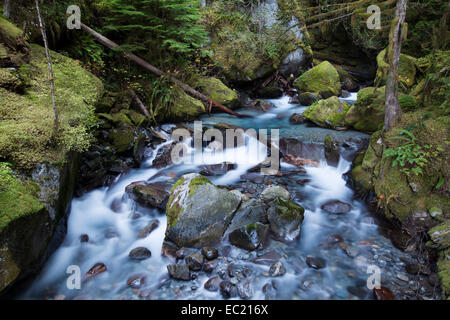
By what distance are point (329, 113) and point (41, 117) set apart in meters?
7.78

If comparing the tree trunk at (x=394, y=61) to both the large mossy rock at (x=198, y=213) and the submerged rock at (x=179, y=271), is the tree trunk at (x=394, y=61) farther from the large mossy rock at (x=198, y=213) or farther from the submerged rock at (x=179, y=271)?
the submerged rock at (x=179, y=271)

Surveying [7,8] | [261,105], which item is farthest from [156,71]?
[261,105]

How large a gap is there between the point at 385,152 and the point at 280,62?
350 inches

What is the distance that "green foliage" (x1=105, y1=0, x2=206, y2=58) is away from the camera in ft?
22.5

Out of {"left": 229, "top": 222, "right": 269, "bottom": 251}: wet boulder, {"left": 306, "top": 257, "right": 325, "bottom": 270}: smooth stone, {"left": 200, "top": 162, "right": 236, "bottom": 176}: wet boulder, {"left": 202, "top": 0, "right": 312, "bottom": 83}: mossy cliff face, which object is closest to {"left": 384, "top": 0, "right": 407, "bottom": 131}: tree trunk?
{"left": 306, "top": 257, "right": 325, "bottom": 270}: smooth stone

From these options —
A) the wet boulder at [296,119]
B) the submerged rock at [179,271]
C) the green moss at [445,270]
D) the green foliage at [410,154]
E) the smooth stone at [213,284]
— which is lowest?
the smooth stone at [213,284]

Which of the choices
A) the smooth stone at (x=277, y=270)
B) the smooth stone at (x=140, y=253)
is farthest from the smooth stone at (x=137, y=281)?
the smooth stone at (x=277, y=270)

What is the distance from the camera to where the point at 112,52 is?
790 centimetres

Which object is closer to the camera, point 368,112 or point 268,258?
point 268,258

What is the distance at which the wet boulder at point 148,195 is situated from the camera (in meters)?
5.01

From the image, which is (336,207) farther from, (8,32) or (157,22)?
(8,32)

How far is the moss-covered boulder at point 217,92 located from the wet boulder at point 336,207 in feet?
19.6

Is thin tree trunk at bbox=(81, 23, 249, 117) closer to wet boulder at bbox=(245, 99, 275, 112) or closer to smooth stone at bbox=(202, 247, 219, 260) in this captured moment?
wet boulder at bbox=(245, 99, 275, 112)

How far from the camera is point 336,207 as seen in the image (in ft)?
17.0
